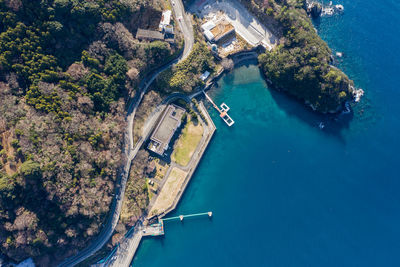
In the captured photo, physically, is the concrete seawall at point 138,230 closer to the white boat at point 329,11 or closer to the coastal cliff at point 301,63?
the coastal cliff at point 301,63

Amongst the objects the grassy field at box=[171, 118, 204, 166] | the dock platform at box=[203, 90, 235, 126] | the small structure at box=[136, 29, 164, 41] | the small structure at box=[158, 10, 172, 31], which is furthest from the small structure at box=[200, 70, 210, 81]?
the small structure at box=[158, 10, 172, 31]

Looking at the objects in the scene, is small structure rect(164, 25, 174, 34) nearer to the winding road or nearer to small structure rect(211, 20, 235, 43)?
the winding road

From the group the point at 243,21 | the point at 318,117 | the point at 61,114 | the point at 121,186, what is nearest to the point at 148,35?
the point at 243,21

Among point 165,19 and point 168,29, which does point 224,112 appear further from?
point 165,19

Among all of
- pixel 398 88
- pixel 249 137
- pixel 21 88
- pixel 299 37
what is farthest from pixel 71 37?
pixel 398 88

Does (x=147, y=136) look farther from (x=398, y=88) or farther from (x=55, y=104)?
(x=398, y=88)
